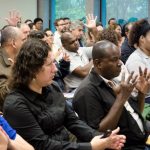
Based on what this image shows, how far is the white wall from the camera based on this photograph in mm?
8043

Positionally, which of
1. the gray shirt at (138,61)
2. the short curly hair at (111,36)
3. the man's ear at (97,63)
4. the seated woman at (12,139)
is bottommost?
the seated woman at (12,139)

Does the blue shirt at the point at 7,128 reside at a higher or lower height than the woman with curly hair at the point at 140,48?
lower

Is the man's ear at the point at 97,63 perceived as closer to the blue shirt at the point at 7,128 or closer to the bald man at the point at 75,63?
the blue shirt at the point at 7,128

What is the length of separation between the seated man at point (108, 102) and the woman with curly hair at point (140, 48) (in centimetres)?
76

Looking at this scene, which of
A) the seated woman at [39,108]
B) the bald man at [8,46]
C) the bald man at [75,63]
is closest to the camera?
the seated woman at [39,108]

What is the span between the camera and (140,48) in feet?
9.14

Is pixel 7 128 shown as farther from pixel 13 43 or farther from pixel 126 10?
pixel 126 10

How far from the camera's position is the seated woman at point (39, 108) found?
4.33 ft

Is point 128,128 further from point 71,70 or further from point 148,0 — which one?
point 148,0

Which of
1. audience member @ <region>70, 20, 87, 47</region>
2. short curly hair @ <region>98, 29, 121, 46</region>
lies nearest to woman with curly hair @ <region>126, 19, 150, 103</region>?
short curly hair @ <region>98, 29, 121, 46</region>

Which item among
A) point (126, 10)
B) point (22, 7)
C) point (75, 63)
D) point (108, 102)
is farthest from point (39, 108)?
point (22, 7)

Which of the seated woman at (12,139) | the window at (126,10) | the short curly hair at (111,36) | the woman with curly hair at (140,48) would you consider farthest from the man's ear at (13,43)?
the window at (126,10)

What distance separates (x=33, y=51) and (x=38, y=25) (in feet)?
21.4

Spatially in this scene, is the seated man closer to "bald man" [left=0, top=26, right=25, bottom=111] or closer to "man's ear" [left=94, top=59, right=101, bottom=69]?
"man's ear" [left=94, top=59, right=101, bottom=69]
